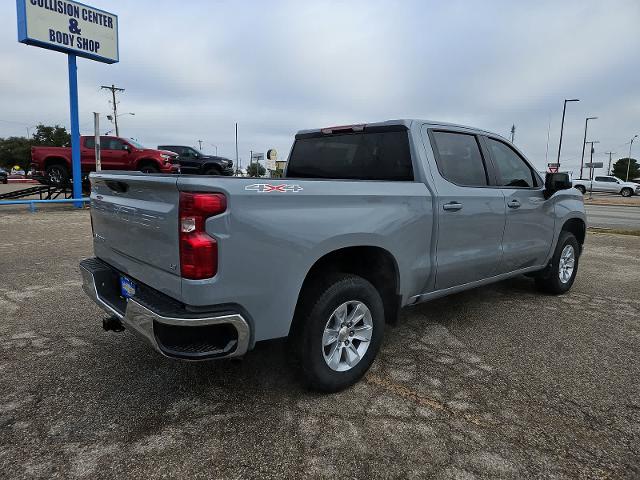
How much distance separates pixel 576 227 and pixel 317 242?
14.4 ft

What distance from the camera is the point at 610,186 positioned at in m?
38.7

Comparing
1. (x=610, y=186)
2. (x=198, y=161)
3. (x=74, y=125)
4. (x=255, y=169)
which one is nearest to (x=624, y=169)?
(x=610, y=186)

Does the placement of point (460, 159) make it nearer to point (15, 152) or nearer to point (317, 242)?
point (317, 242)

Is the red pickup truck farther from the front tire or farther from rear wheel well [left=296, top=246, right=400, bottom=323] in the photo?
the front tire

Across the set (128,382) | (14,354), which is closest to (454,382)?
(128,382)

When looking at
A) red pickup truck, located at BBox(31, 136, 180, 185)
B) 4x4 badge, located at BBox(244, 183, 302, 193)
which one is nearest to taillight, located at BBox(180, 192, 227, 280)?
4x4 badge, located at BBox(244, 183, 302, 193)

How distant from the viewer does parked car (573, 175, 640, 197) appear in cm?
3800

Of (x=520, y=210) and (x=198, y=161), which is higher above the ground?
(x=198, y=161)

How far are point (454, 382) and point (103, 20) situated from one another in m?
17.1

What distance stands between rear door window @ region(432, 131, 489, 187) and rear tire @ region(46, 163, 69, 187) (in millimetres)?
15542

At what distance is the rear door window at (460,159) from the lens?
11.9 ft

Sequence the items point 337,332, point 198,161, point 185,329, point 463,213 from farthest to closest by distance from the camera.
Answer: point 198,161, point 463,213, point 337,332, point 185,329

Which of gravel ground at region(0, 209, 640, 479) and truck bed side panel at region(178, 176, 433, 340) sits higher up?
truck bed side panel at region(178, 176, 433, 340)

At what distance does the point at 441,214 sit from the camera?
3428 mm
